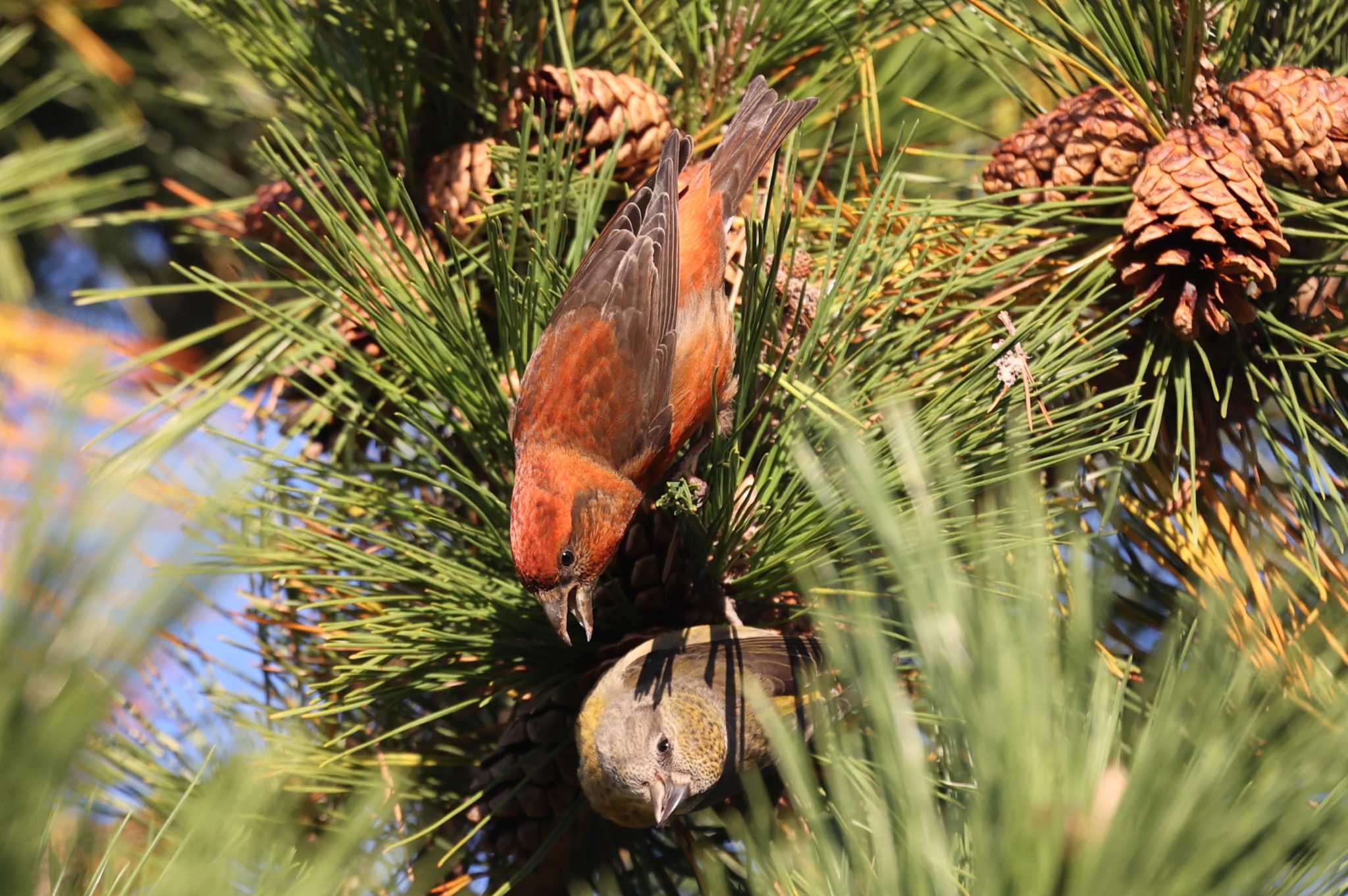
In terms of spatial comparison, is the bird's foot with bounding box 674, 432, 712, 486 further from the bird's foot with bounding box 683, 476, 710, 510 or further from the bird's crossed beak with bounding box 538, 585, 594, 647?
the bird's crossed beak with bounding box 538, 585, 594, 647

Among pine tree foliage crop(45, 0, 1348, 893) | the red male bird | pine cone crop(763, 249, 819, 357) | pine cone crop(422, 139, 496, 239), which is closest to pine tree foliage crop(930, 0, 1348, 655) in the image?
pine tree foliage crop(45, 0, 1348, 893)

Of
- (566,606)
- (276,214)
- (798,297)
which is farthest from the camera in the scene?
(276,214)

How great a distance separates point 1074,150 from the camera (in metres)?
2.04

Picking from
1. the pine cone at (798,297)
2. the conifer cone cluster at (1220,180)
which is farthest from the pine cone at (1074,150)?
the pine cone at (798,297)

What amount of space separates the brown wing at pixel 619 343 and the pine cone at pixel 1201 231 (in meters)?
0.91

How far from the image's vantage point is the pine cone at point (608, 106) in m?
2.29

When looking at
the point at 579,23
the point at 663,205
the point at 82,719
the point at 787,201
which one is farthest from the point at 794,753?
the point at 579,23

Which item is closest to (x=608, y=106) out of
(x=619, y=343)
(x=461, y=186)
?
(x=461, y=186)

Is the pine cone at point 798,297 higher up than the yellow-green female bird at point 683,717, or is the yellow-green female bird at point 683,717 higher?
the pine cone at point 798,297

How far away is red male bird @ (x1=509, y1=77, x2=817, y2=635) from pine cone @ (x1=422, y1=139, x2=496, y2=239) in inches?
10.5

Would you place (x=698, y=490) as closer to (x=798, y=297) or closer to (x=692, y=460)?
(x=798, y=297)

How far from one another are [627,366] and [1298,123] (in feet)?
4.71

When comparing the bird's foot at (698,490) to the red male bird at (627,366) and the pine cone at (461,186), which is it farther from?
the pine cone at (461,186)

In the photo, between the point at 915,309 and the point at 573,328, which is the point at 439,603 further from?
the point at 915,309
